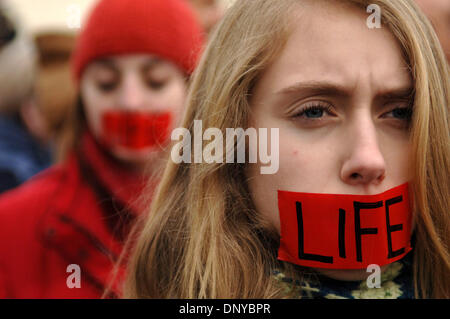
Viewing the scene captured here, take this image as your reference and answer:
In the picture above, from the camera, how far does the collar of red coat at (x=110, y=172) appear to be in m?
2.62

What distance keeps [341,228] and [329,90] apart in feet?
1.07

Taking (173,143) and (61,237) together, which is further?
(61,237)

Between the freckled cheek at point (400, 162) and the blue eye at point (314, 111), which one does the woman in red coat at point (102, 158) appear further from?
the freckled cheek at point (400, 162)

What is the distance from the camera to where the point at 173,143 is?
1.71 m

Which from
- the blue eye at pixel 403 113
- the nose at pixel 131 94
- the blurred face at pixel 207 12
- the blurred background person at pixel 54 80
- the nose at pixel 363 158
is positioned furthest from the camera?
the blurred face at pixel 207 12

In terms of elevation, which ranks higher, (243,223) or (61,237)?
(61,237)

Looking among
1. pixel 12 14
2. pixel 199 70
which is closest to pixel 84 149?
pixel 12 14

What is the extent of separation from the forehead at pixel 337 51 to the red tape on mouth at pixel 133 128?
1.18 m

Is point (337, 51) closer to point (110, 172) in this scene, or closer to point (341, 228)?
point (341, 228)

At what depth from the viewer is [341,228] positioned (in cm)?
134

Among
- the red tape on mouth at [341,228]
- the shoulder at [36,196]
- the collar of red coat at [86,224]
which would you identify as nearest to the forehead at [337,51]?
the red tape on mouth at [341,228]

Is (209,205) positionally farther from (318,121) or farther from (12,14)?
(12,14)

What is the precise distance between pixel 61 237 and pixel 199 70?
1.09 meters

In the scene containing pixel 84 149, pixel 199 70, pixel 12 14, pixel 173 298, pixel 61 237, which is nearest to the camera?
pixel 173 298
